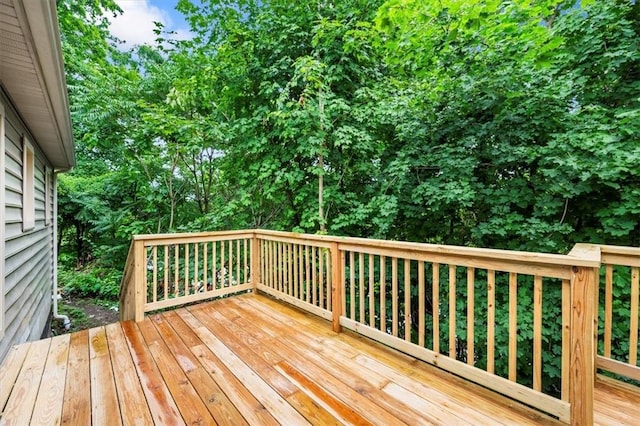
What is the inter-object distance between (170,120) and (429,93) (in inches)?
161

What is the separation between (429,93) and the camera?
4.03m

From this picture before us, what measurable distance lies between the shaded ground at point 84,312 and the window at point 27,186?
2639 mm

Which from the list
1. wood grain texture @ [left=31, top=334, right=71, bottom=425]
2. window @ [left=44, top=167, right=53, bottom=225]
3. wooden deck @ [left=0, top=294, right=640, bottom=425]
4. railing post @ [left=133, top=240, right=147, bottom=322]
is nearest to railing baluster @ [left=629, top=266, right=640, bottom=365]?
wooden deck @ [left=0, top=294, right=640, bottom=425]

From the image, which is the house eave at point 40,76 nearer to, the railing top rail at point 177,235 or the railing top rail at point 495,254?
the railing top rail at point 177,235

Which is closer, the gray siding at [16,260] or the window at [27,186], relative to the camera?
the gray siding at [16,260]

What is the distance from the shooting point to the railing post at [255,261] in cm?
402

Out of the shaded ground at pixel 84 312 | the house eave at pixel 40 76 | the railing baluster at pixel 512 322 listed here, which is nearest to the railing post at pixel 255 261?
the house eave at pixel 40 76

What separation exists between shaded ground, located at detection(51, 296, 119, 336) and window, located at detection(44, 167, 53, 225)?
5.98 feet

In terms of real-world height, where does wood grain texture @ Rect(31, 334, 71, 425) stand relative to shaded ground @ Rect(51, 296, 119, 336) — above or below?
above

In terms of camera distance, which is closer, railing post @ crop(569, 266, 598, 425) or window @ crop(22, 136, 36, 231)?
railing post @ crop(569, 266, 598, 425)

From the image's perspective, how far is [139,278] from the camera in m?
3.10

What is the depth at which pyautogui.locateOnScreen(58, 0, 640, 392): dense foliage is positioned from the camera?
10.6 feet

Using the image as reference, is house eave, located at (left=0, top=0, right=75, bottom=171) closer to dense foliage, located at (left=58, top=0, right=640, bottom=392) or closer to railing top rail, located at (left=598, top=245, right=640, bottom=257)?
dense foliage, located at (left=58, top=0, right=640, bottom=392)

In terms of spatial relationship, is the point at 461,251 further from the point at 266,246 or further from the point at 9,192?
the point at 9,192
